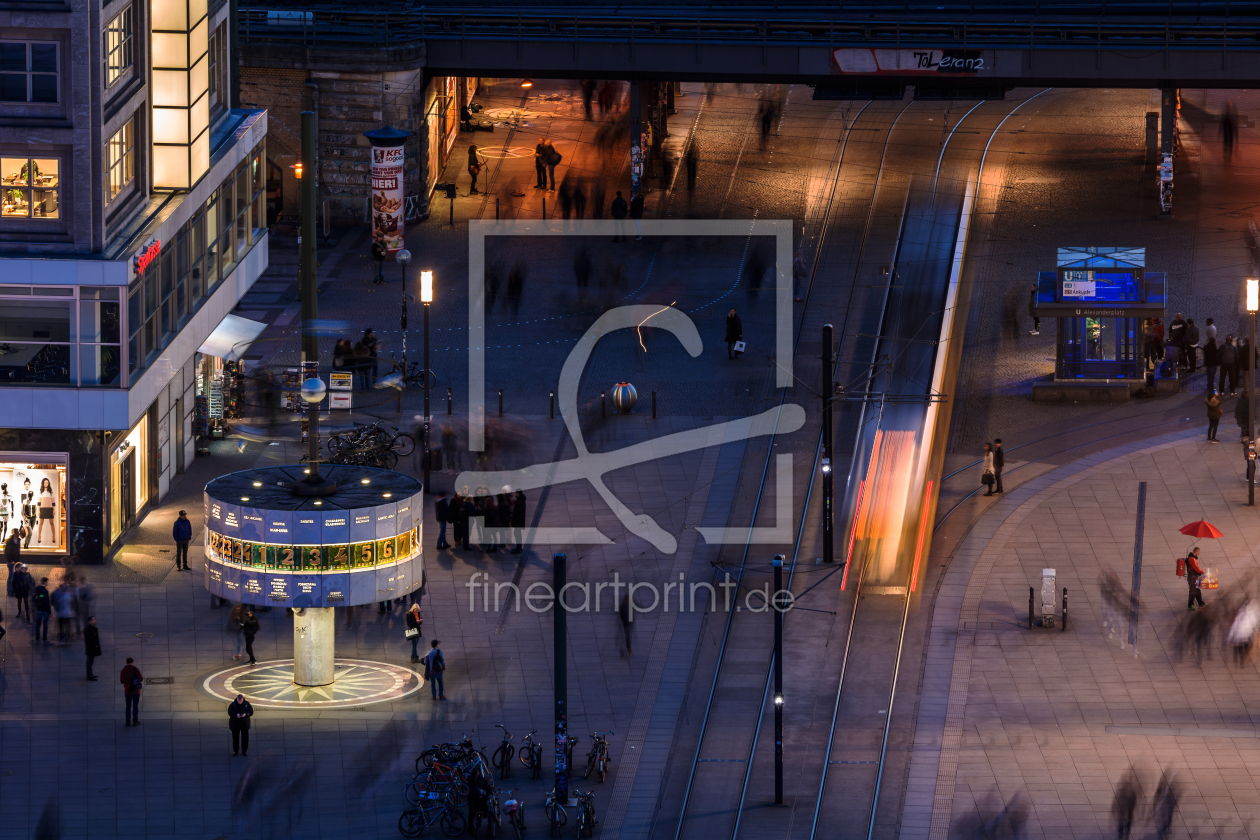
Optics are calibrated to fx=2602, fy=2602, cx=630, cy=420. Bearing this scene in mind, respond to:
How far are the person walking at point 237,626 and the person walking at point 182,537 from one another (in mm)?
3615

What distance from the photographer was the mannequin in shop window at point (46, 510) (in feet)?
202

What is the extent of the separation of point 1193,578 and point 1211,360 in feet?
55.9

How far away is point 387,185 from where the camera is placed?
280 ft

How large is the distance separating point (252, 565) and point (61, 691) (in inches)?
210

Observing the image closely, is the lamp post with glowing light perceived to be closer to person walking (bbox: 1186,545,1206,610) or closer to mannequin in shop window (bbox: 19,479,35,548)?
person walking (bbox: 1186,545,1206,610)

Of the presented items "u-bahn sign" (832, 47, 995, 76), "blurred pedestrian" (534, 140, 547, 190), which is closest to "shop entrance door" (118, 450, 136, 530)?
"blurred pedestrian" (534, 140, 547, 190)

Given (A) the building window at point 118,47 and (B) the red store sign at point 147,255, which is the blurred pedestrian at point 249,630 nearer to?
(B) the red store sign at point 147,255

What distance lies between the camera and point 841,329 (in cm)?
7981

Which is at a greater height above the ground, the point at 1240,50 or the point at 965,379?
the point at 1240,50

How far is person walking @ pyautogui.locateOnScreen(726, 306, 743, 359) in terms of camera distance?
77500 mm

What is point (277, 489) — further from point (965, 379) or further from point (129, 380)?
point (965, 379)

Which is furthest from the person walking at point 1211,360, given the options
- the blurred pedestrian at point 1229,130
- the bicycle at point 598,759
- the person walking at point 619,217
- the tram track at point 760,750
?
the bicycle at point 598,759

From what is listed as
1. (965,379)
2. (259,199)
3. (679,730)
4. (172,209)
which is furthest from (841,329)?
(679,730)

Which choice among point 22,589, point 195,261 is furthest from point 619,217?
point 22,589
